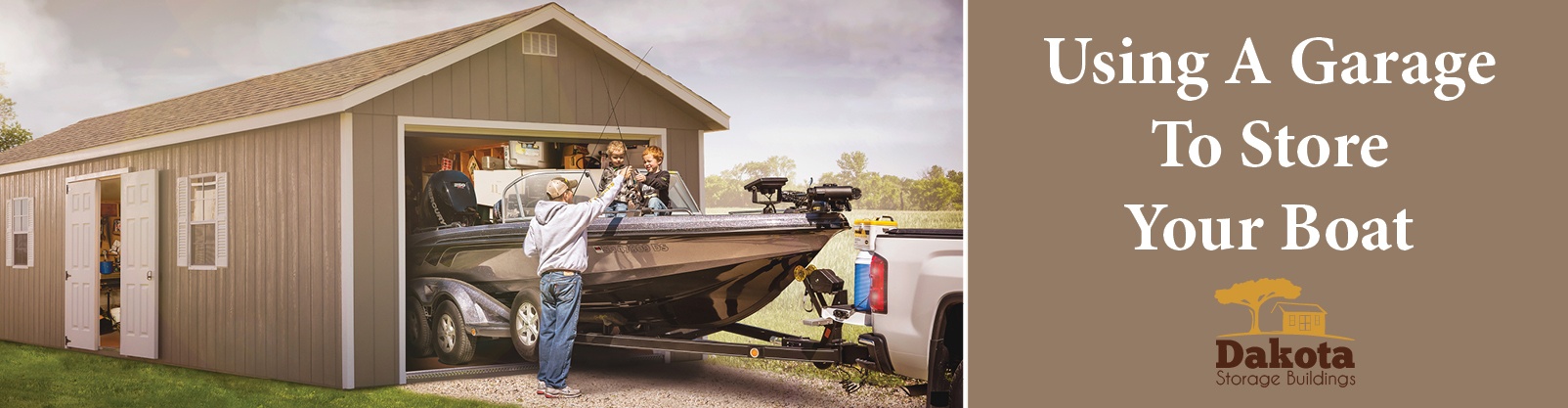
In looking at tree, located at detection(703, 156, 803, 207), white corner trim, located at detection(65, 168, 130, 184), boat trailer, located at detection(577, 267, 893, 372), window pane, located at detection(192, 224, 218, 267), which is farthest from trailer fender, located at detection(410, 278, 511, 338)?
tree, located at detection(703, 156, 803, 207)

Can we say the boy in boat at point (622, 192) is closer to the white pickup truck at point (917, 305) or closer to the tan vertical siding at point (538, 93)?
the tan vertical siding at point (538, 93)

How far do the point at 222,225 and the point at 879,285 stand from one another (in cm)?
685

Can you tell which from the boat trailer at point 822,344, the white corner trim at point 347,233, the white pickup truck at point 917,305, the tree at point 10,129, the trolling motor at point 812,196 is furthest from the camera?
the tree at point 10,129

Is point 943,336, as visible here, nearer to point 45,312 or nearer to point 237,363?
point 237,363

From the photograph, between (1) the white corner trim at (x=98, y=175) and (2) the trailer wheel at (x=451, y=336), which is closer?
(2) the trailer wheel at (x=451, y=336)

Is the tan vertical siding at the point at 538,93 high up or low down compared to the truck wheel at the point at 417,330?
up

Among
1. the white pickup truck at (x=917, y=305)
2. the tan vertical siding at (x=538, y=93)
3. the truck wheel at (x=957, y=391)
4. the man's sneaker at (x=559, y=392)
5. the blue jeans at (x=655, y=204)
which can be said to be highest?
the tan vertical siding at (x=538, y=93)

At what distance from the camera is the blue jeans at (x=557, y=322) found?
8.77 meters

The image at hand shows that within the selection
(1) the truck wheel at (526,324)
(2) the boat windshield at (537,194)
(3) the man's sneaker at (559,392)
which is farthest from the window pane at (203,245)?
(3) the man's sneaker at (559,392)

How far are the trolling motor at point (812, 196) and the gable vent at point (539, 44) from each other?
2666mm

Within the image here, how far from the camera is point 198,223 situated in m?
11.1

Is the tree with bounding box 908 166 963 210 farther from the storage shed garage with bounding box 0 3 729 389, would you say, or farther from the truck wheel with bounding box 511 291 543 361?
the truck wheel with bounding box 511 291 543 361
